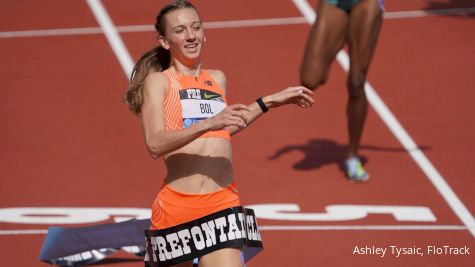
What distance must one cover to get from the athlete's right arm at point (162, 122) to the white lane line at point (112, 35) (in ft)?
21.5

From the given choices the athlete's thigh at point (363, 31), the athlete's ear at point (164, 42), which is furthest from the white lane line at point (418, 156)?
the athlete's ear at point (164, 42)

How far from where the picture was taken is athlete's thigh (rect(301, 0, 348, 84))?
895 centimetres

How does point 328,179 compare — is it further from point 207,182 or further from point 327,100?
point 207,182

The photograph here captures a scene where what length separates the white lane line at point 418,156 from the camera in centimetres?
830

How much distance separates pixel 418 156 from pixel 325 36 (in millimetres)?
1593

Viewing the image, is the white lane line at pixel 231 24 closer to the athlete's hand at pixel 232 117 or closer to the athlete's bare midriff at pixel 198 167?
the athlete's bare midriff at pixel 198 167

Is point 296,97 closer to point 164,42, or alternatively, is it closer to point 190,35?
point 190,35

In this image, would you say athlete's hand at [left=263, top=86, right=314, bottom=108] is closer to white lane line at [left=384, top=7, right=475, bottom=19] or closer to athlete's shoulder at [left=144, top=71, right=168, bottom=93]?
athlete's shoulder at [left=144, top=71, right=168, bottom=93]

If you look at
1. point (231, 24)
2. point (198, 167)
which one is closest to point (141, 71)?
point (198, 167)

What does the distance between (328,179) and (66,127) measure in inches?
118

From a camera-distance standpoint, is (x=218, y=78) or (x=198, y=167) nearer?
(x=198, y=167)

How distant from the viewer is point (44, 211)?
856cm

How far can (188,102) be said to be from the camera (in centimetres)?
526

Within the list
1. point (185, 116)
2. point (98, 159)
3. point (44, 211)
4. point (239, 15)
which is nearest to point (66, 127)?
point (98, 159)
